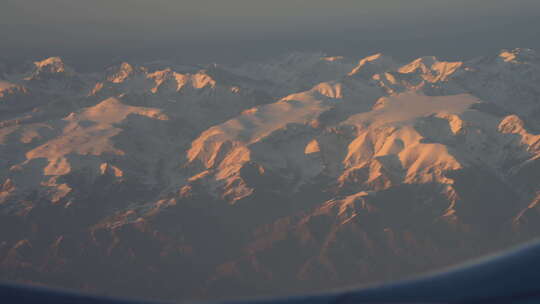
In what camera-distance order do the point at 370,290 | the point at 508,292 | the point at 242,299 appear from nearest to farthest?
the point at 508,292 < the point at 370,290 < the point at 242,299

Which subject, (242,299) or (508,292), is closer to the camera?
(508,292)

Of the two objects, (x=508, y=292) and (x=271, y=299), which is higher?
(x=508, y=292)

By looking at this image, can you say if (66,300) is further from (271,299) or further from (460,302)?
(460,302)

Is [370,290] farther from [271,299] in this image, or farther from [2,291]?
[2,291]

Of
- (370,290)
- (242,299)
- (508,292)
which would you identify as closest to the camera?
(508,292)

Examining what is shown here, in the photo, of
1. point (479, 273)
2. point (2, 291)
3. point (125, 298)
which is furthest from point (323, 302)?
point (2, 291)

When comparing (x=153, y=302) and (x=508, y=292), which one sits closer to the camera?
(x=508, y=292)

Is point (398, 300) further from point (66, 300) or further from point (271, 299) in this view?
point (66, 300)

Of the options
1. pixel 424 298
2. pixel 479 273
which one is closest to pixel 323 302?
pixel 424 298

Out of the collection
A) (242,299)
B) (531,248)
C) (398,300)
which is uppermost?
(531,248)
